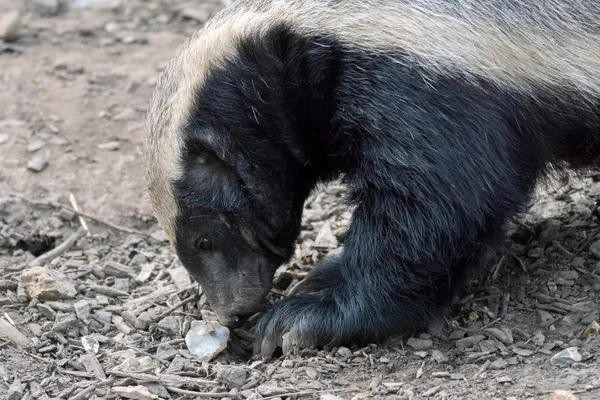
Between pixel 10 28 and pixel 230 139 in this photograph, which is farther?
pixel 10 28

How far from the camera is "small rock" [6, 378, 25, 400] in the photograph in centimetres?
461

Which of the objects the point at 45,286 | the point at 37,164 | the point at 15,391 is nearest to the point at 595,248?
the point at 45,286

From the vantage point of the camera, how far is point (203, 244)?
209 inches

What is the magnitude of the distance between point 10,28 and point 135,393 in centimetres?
564

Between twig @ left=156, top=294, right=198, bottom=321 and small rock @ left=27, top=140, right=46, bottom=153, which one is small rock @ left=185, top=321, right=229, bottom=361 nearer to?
twig @ left=156, top=294, right=198, bottom=321

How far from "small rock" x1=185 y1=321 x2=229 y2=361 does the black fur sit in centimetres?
22

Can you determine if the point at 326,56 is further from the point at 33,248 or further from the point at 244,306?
the point at 33,248

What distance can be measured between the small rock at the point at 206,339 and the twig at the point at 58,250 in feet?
4.49

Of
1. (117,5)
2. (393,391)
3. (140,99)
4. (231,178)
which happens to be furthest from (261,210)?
(117,5)

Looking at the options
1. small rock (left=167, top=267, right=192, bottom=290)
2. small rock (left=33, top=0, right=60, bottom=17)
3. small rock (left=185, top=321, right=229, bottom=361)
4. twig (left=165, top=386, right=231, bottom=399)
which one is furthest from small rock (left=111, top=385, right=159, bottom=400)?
small rock (left=33, top=0, right=60, bottom=17)

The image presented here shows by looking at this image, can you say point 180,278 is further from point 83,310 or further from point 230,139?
point 230,139

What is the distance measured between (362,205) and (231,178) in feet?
2.49

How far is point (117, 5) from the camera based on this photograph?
10219 mm

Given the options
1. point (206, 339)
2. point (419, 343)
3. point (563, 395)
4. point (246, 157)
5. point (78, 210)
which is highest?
point (246, 157)
